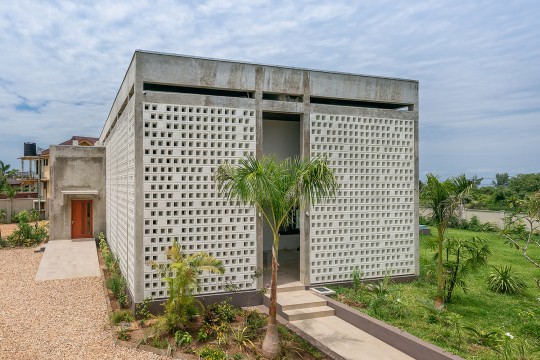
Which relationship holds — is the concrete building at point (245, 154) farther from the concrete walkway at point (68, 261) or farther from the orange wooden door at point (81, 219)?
the orange wooden door at point (81, 219)

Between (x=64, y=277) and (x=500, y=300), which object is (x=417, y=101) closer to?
(x=500, y=300)

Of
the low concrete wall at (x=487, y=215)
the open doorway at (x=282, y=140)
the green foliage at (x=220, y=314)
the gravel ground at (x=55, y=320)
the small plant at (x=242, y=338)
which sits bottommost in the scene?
the gravel ground at (x=55, y=320)

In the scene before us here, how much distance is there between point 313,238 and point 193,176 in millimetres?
3279

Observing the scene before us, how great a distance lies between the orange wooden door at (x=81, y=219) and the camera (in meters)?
17.3

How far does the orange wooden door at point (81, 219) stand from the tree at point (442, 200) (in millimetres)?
14844

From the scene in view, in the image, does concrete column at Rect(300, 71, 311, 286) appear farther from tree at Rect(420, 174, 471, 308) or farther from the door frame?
the door frame

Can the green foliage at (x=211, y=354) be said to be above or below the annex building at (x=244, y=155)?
below

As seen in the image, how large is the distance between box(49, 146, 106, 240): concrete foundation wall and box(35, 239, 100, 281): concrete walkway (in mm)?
885

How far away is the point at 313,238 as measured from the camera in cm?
941

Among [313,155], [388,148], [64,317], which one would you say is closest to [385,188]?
[388,148]

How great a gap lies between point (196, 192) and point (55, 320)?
3.88 metres

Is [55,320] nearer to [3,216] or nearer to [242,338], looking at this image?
[242,338]

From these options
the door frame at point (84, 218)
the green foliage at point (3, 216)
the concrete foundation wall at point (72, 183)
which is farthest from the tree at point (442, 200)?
the green foliage at point (3, 216)

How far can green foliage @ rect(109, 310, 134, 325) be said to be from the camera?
757cm
